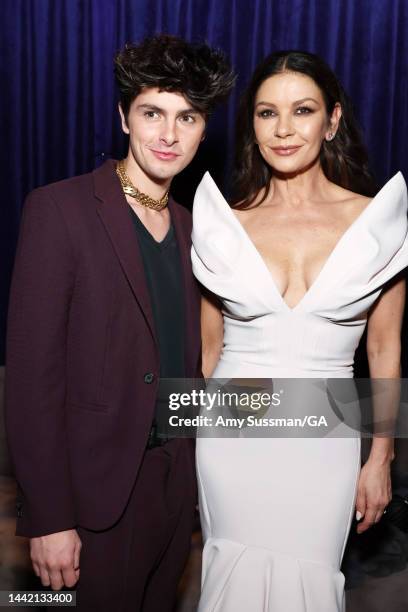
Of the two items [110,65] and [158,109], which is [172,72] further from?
[110,65]

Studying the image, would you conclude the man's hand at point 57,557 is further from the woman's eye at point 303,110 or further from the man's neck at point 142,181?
the woman's eye at point 303,110

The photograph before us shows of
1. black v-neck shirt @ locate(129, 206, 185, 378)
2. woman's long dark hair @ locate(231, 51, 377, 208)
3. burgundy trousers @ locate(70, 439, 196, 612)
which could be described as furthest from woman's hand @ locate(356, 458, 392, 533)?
woman's long dark hair @ locate(231, 51, 377, 208)

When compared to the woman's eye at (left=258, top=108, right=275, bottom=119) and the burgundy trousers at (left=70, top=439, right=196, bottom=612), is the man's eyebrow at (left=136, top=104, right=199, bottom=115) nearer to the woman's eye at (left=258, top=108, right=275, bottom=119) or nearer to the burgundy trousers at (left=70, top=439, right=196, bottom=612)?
the woman's eye at (left=258, top=108, right=275, bottom=119)

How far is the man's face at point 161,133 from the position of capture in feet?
6.98

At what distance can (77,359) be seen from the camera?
1942 millimetres

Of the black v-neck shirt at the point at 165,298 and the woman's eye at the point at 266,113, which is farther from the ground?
the woman's eye at the point at 266,113

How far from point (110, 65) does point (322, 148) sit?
63.7 inches

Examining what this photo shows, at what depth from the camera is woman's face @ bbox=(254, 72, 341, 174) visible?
2.26m

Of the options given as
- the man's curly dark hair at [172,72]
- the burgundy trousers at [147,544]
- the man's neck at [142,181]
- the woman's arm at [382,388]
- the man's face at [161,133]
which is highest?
the man's curly dark hair at [172,72]

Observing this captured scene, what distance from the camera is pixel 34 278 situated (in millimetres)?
1839

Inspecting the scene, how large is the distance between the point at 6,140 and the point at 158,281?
2.05 metres

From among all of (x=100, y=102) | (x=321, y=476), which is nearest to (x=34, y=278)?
(x=321, y=476)

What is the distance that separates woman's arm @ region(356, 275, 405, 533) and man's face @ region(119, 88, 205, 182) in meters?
0.73

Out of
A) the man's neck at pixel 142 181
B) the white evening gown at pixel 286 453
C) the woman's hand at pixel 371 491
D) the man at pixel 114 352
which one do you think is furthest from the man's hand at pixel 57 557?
the man's neck at pixel 142 181
